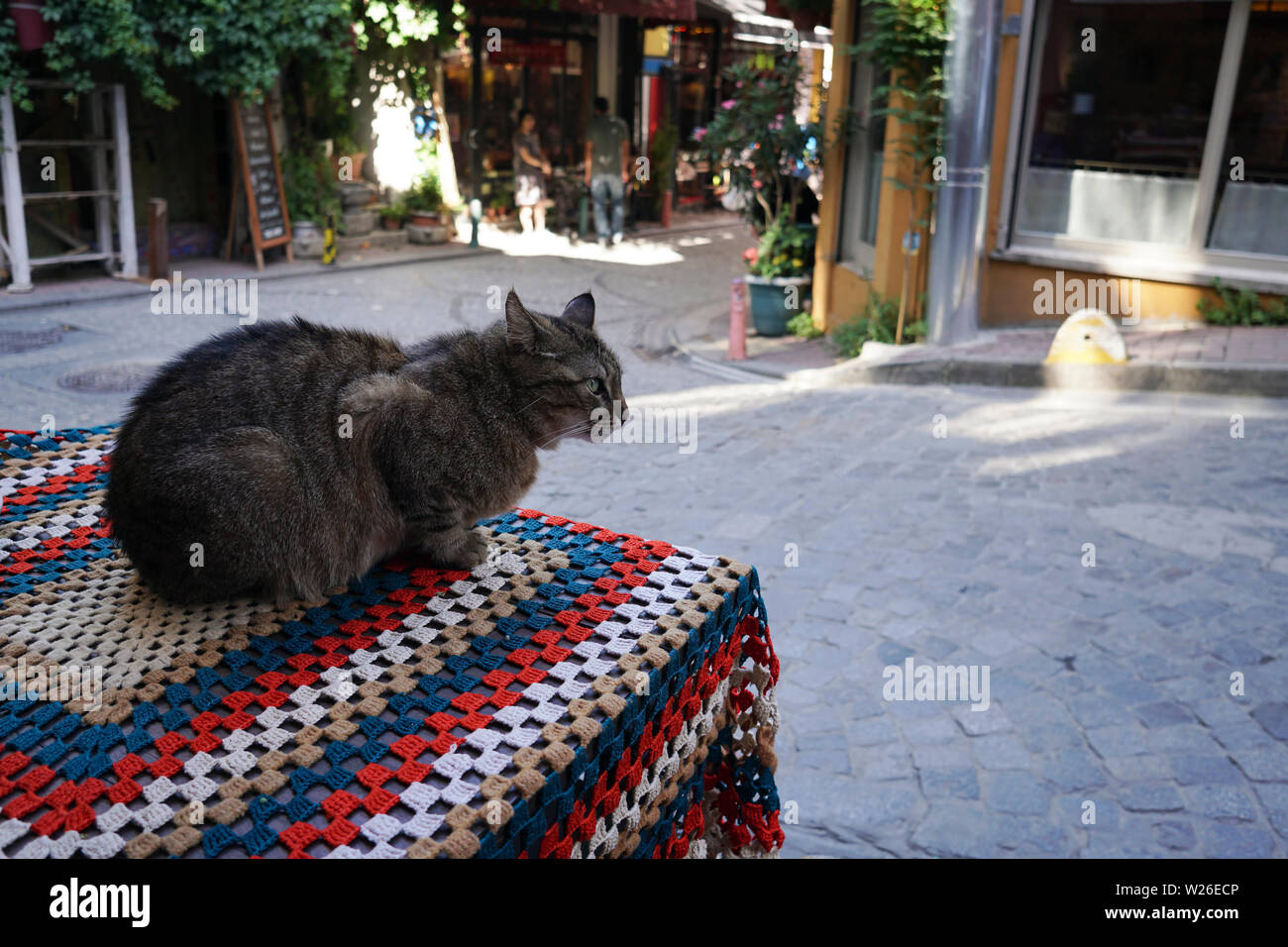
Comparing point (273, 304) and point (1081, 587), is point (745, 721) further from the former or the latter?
point (273, 304)

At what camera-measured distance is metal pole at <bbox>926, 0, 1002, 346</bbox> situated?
345 inches

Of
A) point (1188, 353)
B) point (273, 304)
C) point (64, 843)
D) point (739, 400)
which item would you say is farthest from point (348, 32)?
point (64, 843)

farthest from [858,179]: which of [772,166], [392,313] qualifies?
[392,313]

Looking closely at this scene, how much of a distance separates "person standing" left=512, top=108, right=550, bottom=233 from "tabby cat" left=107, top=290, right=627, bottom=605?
16.2 metres

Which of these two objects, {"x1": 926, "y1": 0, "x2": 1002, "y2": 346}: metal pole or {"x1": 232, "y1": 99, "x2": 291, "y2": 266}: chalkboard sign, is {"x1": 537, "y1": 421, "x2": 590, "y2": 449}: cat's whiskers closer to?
{"x1": 926, "y1": 0, "x2": 1002, "y2": 346}: metal pole

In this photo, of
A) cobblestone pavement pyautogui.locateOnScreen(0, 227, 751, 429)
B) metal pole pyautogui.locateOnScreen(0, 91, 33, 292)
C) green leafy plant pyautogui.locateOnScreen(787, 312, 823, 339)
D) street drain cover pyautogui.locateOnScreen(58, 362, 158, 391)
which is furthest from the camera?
green leafy plant pyautogui.locateOnScreen(787, 312, 823, 339)

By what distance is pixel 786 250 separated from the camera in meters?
11.8

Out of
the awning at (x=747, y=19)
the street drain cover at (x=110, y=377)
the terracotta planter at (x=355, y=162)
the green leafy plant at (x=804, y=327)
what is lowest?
the street drain cover at (x=110, y=377)

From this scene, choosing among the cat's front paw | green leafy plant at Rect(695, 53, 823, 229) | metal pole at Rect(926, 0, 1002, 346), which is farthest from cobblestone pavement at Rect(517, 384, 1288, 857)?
green leafy plant at Rect(695, 53, 823, 229)

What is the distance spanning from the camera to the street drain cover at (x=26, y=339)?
32.3ft

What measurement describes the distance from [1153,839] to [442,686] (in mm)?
2672

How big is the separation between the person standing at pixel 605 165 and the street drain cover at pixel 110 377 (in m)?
10.0

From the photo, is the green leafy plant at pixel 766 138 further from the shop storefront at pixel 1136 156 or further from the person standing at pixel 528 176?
the person standing at pixel 528 176

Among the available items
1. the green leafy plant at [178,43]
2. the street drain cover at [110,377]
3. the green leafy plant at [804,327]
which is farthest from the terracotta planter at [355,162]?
the green leafy plant at [804,327]
